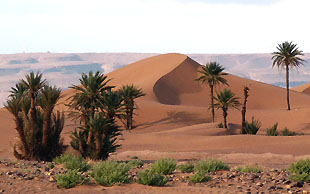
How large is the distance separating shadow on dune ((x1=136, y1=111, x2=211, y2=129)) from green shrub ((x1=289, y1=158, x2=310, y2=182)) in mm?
37190

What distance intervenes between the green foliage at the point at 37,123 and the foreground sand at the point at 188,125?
2.73 metres

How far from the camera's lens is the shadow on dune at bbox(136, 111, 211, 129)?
54938mm

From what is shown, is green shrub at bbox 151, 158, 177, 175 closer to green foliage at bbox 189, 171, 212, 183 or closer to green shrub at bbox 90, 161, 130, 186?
green foliage at bbox 189, 171, 212, 183

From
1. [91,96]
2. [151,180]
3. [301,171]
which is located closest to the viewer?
[151,180]

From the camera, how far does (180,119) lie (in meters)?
56.2

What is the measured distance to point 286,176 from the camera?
15992 mm

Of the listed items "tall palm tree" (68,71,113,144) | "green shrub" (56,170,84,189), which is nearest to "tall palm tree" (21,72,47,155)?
"tall palm tree" (68,71,113,144)

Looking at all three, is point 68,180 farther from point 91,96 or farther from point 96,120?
point 91,96

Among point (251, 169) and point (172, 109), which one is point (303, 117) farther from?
point (251, 169)

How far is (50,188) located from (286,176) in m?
7.87

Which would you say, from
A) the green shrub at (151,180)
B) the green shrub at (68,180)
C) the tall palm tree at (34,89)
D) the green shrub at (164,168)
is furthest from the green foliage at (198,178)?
the tall palm tree at (34,89)

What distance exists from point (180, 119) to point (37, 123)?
35.2 m

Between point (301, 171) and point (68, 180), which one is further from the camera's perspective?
point (301, 171)

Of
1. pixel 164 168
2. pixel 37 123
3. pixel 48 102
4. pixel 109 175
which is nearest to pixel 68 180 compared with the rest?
pixel 109 175
